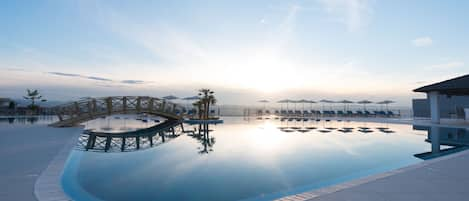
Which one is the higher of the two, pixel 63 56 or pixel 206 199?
pixel 63 56

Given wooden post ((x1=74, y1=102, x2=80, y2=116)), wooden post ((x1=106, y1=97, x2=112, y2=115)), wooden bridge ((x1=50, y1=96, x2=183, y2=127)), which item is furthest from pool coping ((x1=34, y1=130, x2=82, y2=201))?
wooden post ((x1=106, y1=97, x2=112, y2=115))

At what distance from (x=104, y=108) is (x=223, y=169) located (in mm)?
10680

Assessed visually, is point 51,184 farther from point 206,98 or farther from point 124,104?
point 206,98

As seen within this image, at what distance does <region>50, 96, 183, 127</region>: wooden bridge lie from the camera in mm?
12109

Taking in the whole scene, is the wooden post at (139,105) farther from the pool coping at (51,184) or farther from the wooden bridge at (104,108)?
the pool coping at (51,184)

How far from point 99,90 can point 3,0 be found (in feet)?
62.8

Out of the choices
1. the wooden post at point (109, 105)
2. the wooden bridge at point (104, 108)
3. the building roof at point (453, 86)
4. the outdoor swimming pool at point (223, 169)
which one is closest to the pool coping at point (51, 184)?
the outdoor swimming pool at point (223, 169)

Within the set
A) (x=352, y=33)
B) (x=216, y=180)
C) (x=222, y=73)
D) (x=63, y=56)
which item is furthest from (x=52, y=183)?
(x=222, y=73)

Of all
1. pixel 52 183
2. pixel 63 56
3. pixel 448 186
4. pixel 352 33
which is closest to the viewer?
pixel 448 186

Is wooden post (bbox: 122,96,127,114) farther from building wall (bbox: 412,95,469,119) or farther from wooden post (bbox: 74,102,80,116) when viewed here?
building wall (bbox: 412,95,469,119)

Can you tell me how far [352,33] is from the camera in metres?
11.2

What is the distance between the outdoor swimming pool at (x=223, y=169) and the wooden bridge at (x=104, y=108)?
7.05 meters

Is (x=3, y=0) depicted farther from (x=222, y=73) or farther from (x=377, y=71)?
(x=377, y=71)

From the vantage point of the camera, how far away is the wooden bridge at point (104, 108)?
39.7ft
